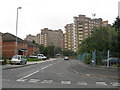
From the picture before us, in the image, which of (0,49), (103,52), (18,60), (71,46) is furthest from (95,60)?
(71,46)

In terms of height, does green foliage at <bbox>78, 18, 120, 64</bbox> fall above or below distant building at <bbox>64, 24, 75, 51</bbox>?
below

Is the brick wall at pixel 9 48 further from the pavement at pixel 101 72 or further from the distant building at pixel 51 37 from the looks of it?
the distant building at pixel 51 37

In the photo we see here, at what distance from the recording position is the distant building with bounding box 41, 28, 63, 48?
595 ft

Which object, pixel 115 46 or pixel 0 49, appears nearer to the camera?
pixel 115 46

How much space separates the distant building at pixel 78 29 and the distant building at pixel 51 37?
24.0 meters

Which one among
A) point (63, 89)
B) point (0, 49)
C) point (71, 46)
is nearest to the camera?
point (63, 89)

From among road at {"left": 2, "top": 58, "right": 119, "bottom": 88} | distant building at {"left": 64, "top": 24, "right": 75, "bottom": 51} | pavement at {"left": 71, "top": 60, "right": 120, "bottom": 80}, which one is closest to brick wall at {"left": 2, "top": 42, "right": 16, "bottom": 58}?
pavement at {"left": 71, "top": 60, "right": 120, "bottom": 80}

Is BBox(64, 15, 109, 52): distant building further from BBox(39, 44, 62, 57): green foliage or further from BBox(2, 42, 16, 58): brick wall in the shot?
BBox(2, 42, 16, 58): brick wall

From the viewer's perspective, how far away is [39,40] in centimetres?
18900

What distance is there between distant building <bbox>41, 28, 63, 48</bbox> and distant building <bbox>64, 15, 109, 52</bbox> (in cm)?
2404

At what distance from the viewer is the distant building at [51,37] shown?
595 feet

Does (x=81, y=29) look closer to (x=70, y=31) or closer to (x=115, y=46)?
(x=70, y=31)

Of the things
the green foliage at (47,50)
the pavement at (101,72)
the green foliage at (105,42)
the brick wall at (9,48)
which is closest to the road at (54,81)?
the pavement at (101,72)

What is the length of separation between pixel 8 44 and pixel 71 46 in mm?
88028
